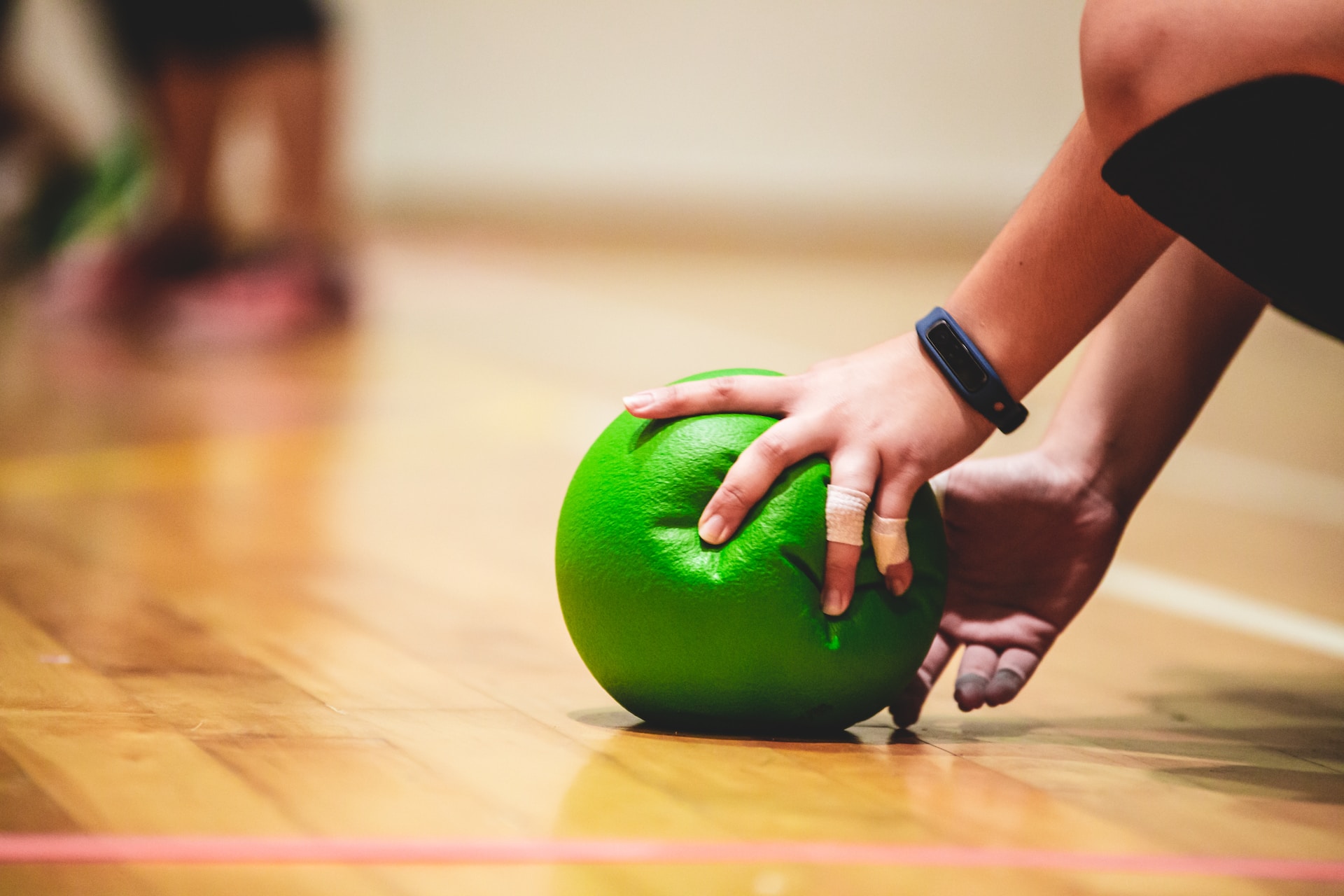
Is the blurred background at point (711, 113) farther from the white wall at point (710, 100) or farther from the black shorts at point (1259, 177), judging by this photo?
the black shorts at point (1259, 177)

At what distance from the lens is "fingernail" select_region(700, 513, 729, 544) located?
1.16 metres

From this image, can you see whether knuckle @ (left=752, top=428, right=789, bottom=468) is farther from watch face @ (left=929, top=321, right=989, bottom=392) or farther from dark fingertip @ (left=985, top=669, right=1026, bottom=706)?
dark fingertip @ (left=985, top=669, right=1026, bottom=706)

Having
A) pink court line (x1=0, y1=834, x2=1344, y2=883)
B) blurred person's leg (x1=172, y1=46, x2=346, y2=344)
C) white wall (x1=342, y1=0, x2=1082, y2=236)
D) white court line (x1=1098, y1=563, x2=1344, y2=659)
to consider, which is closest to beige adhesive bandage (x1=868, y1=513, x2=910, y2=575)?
pink court line (x1=0, y1=834, x2=1344, y2=883)

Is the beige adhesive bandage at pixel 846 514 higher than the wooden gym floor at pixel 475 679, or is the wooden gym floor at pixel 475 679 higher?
the beige adhesive bandage at pixel 846 514

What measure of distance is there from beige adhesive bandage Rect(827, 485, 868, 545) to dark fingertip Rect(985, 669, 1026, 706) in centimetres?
23

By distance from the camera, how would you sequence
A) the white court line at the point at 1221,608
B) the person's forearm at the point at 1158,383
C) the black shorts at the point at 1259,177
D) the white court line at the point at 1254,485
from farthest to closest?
the white court line at the point at 1254,485, the white court line at the point at 1221,608, the person's forearm at the point at 1158,383, the black shorts at the point at 1259,177

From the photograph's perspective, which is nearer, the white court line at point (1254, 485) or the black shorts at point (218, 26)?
the white court line at point (1254, 485)

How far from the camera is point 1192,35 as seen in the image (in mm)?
1064

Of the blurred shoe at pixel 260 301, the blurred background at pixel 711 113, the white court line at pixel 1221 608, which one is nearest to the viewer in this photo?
the white court line at pixel 1221 608

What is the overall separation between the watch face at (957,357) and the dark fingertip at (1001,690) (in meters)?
0.27

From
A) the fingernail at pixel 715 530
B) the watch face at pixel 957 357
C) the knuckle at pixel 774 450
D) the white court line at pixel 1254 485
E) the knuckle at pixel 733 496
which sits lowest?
the white court line at pixel 1254 485

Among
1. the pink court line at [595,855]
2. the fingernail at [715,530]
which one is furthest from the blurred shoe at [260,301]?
the pink court line at [595,855]

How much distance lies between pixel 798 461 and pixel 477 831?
1.28ft

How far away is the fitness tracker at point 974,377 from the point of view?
1196 mm
